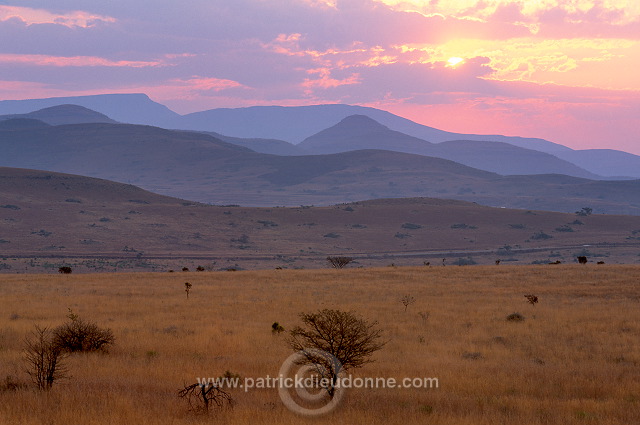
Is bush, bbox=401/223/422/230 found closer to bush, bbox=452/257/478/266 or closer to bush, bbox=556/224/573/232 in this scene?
bush, bbox=556/224/573/232

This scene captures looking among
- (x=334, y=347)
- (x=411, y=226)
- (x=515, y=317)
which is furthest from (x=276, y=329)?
(x=411, y=226)

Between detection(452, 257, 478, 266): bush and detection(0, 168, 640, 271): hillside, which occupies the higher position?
detection(0, 168, 640, 271): hillside

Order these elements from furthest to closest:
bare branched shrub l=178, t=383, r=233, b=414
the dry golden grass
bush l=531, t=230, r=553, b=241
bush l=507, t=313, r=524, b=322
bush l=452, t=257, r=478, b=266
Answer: bush l=531, t=230, r=553, b=241
bush l=452, t=257, r=478, b=266
bush l=507, t=313, r=524, b=322
the dry golden grass
bare branched shrub l=178, t=383, r=233, b=414

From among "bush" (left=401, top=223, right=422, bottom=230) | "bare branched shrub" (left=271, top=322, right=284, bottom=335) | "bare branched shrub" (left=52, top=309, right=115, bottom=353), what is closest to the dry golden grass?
"bare branched shrub" (left=271, top=322, right=284, bottom=335)

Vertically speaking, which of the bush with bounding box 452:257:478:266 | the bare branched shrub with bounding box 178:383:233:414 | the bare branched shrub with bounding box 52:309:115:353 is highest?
the bare branched shrub with bounding box 178:383:233:414

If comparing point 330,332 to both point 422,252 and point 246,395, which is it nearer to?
point 246,395

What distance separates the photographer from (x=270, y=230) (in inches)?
4299

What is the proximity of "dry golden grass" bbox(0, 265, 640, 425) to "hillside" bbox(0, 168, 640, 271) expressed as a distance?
42.5 m

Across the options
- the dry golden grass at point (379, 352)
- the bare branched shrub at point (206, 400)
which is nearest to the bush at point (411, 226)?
the dry golden grass at point (379, 352)

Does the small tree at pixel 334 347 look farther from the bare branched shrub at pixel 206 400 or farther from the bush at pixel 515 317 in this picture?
the bush at pixel 515 317

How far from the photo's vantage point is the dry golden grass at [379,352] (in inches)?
396

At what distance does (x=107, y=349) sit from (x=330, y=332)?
280 inches

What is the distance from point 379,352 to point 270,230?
3658 inches

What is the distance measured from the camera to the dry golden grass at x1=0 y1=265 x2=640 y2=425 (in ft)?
33.0
